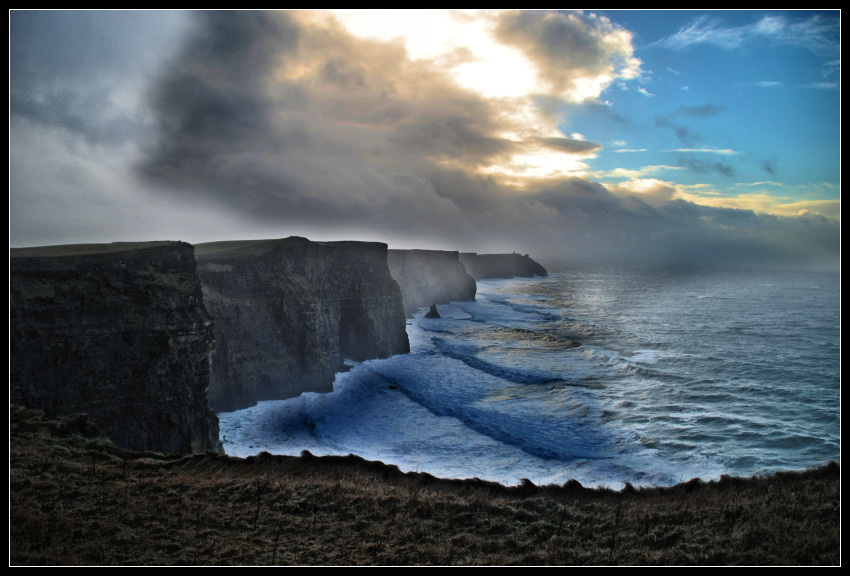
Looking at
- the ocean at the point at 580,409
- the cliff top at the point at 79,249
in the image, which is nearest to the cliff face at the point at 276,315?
the ocean at the point at 580,409

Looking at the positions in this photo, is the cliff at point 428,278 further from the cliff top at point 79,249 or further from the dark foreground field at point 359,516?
the dark foreground field at point 359,516

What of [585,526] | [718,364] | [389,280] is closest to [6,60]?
[585,526]

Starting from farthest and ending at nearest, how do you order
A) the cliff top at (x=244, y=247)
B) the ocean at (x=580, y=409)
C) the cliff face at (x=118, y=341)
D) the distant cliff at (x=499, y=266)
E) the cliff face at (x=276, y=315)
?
the distant cliff at (x=499, y=266), the cliff top at (x=244, y=247), the cliff face at (x=276, y=315), the ocean at (x=580, y=409), the cliff face at (x=118, y=341)

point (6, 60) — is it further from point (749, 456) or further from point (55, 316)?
point (749, 456)

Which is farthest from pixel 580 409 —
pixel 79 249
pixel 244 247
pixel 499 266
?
pixel 499 266

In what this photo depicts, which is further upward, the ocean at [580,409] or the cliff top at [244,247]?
the cliff top at [244,247]

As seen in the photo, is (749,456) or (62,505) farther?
(749,456)
